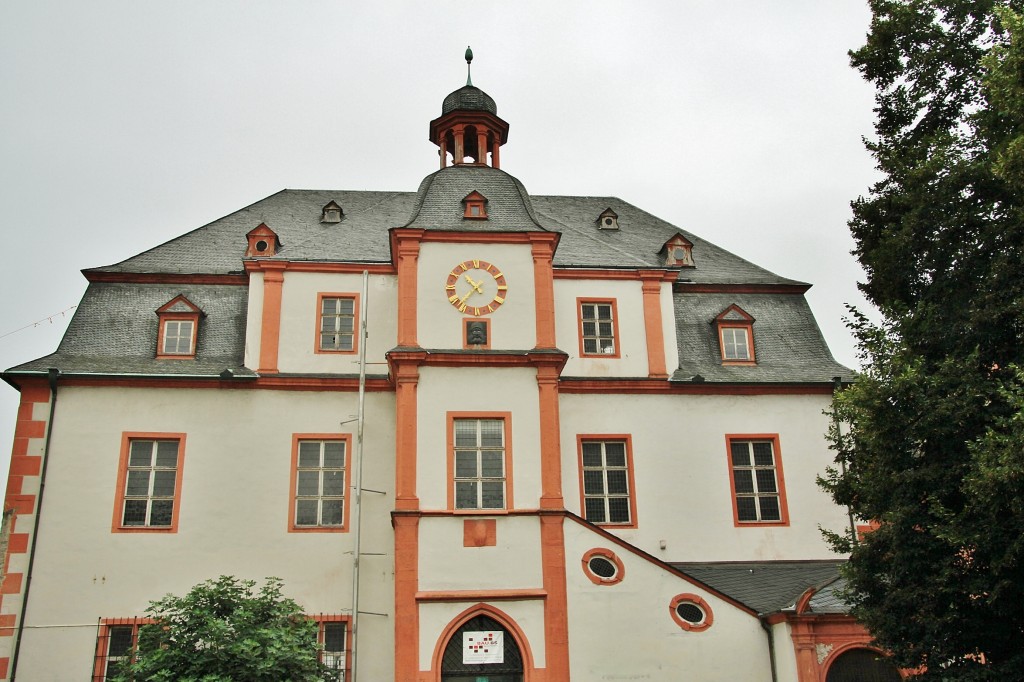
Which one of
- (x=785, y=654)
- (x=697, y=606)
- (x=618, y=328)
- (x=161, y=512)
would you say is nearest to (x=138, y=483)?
(x=161, y=512)

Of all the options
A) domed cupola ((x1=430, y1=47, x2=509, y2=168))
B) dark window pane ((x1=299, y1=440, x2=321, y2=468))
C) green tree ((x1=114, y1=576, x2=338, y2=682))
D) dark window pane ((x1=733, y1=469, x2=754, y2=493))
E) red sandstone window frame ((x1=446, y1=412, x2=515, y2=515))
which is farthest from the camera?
domed cupola ((x1=430, y1=47, x2=509, y2=168))

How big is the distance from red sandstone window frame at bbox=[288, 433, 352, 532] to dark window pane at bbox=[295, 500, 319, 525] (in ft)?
0.20

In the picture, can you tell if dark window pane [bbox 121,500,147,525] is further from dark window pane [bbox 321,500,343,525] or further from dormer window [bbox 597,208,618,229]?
dormer window [bbox 597,208,618,229]

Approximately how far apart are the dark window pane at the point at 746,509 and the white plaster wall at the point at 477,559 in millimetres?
5075

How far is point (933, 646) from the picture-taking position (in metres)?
13.1

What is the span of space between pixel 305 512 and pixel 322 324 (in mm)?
4023

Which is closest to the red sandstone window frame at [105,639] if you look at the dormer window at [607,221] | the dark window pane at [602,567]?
the dark window pane at [602,567]

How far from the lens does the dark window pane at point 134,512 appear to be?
63.0ft

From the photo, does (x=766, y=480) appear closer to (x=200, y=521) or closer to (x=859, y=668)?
(x=859, y=668)

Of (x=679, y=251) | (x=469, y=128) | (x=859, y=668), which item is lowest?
(x=859, y=668)

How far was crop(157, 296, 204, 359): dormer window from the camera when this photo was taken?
2095cm

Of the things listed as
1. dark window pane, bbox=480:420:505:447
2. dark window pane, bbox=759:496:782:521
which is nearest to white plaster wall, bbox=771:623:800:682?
dark window pane, bbox=759:496:782:521

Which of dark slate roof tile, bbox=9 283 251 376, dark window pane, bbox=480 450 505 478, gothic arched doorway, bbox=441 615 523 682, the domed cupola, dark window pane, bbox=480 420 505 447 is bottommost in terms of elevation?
gothic arched doorway, bbox=441 615 523 682

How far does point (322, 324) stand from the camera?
69.8 feet
